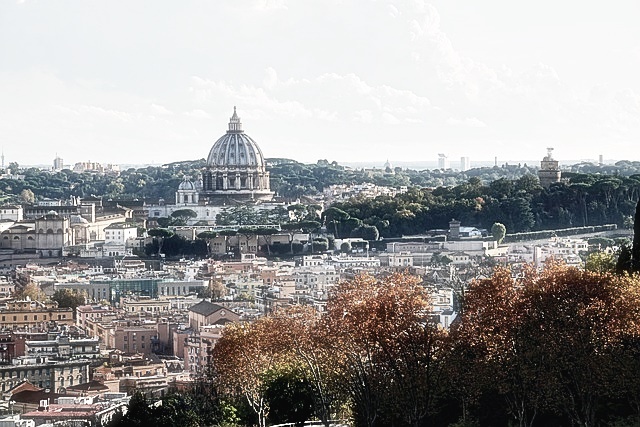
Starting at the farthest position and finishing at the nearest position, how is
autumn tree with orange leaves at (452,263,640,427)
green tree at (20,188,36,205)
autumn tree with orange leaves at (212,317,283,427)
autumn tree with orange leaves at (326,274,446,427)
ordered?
green tree at (20,188,36,205)
autumn tree with orange leaves at (212,317,283,427)
autumn tree with orange leaves at (326,274,446,427)
autumn tree with orange leaves at (452,263,640,427)

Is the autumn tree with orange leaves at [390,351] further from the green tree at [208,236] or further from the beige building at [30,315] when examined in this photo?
the green tree at [208,236]

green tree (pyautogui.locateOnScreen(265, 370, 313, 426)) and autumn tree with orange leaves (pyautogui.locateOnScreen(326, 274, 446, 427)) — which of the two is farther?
green tree (pyautogui.locateOnScreen(265, 370, 313, 426))

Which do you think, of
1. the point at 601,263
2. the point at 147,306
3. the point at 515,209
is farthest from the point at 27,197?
the point at 601,263

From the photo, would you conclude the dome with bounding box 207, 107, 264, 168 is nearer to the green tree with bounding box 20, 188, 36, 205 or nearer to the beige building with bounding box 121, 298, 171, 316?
the green tree with bounding box 20, 188, 36, 205

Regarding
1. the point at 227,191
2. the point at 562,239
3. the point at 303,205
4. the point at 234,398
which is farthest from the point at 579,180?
the point at 234,398

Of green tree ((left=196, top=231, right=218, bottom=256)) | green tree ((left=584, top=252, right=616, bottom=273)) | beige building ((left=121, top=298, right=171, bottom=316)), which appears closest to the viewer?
green tree ((left=584, top=252, right=616, bottom=273))

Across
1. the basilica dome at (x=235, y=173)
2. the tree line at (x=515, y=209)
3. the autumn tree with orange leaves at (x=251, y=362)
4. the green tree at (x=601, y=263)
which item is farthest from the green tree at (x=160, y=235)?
the autumn tree with orange leaves at (x=251, y=362)

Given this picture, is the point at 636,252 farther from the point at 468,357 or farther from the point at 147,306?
the point at 147,306

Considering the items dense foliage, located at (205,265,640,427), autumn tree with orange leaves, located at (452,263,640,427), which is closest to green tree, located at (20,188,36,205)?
dense foliage, located at (205,265,640,427)

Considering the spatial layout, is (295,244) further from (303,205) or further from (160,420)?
(160,420)
